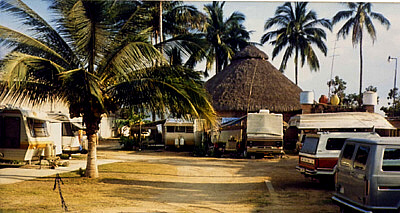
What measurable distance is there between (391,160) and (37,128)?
13.3 metres

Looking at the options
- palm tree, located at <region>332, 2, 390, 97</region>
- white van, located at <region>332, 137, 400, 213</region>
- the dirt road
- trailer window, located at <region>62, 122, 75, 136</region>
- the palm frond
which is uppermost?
palm tree, located at <region>332, 2, 390, 97</region>

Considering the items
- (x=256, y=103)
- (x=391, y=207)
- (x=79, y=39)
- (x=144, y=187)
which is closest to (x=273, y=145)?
(x=256, y=103)

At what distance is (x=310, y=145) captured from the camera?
1190 centimetres

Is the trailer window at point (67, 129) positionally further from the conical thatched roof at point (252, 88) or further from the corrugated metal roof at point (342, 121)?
the corrugated metal roof at point (342, 121)

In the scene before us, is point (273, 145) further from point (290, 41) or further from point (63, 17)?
point (290, 41)

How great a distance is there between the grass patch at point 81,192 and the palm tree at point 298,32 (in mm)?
23422

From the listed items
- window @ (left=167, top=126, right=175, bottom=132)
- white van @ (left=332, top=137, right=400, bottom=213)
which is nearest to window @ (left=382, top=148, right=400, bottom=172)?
white van @ (left=332, top=137, right=400, bottom=213)

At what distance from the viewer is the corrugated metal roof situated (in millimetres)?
20469

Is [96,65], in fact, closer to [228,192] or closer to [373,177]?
[228,192]

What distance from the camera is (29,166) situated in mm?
15492

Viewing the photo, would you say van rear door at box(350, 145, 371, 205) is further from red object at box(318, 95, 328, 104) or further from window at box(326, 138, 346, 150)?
red object at box(318, 95, 328, 104)

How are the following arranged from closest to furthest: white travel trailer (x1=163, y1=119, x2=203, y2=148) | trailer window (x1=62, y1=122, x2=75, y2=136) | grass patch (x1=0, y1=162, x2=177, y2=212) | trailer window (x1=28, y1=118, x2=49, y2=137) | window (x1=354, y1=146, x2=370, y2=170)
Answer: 1. window (x1=354, y1=146, x2=370, y2=170)
2. grass patch (x1=0, y1=162, x2=177, y2=212)
3. trailer window (x1=28, y1=118, x2=49, y2=137)
4. trailer window (x1=62, y1=122, x2=75, y2=136)
5. white travel trailer (x1=163, y1=119, x2=203, y2=148)

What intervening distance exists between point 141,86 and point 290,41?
86.3ft

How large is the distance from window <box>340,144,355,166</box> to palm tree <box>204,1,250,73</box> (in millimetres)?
31164
